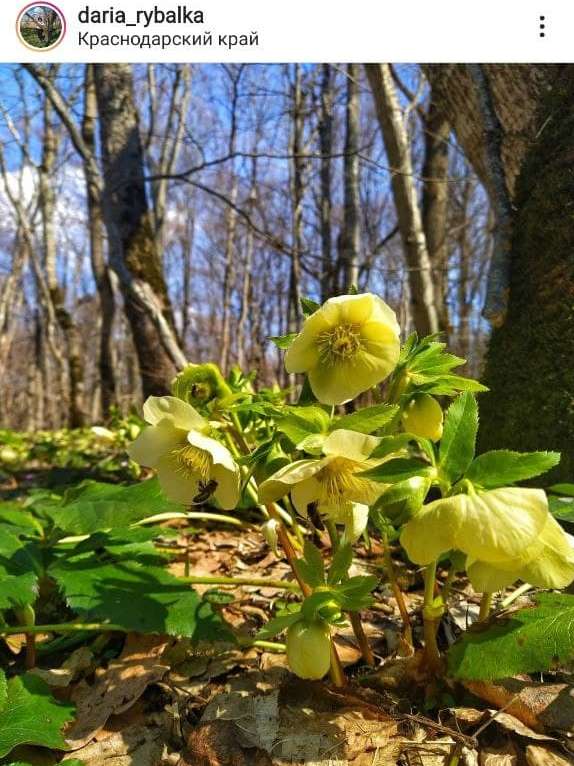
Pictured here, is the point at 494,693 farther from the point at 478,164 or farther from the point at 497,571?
the point at 478,164

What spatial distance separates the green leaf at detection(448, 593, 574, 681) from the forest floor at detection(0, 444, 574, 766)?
7 cm

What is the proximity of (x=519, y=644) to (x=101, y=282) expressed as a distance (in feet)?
31.3

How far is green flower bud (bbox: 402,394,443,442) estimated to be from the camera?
0.83m

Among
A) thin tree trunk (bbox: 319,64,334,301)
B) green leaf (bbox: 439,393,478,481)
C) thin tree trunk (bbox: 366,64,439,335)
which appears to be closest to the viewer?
green leaf (bbox: 439,393,478,481)

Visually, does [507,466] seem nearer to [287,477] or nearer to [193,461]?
[287,477]

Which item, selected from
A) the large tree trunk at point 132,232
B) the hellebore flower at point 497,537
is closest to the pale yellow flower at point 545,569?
the hellebore flower at point 497,537

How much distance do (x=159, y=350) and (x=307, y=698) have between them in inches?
124

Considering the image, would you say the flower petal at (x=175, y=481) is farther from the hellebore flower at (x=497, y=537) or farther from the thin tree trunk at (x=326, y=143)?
the thin tree trunk at (x=326, y=143)

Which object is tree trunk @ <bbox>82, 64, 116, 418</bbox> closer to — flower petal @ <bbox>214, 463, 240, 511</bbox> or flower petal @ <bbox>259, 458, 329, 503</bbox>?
flower petal @ <bbox>214, 463, 240, 511</bbox>

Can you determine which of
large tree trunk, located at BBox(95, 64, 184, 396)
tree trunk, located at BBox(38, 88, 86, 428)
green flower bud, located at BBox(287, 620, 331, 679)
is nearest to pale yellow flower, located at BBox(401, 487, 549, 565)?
green flower bud, located at BBox(287, 620, 331, 679)

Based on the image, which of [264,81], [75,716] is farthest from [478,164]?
[264,81]

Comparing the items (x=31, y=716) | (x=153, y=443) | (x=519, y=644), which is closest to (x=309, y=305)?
(x=153, y=443)

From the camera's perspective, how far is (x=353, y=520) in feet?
2.67
